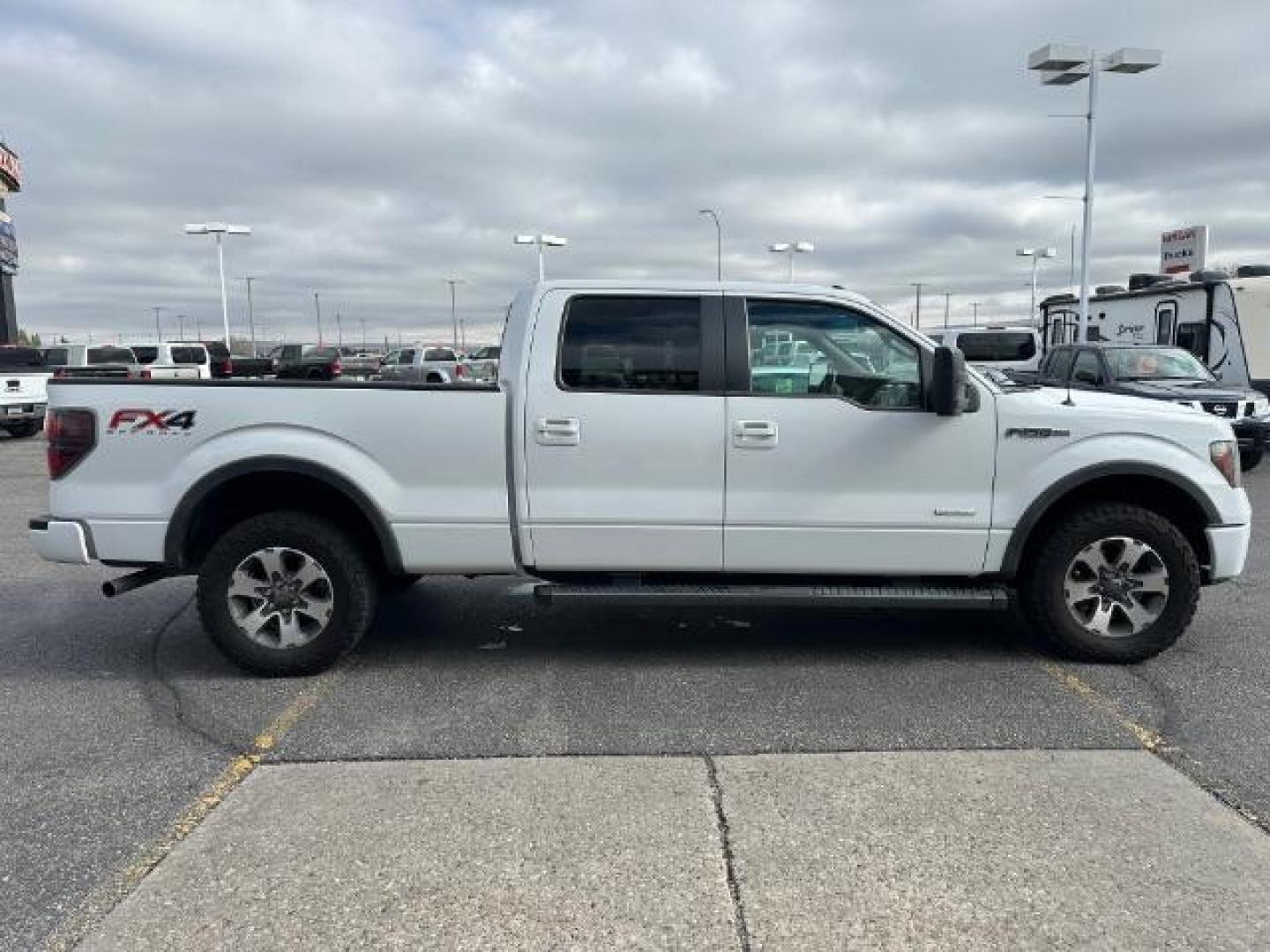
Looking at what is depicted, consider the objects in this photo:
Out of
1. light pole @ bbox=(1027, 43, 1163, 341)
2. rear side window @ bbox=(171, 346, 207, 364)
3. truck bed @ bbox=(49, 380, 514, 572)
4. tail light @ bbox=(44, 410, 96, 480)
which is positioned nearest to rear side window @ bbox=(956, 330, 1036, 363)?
light pole @ bbox=(1027, 43, 1163, 341)

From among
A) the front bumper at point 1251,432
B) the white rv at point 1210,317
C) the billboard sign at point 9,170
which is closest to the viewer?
the front bumper at point 1251,432

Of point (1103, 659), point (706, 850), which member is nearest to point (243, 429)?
point (706, 850)

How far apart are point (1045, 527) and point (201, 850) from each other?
3994 mm

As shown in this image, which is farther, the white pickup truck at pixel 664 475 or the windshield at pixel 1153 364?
the windshield at pixel 1153 364

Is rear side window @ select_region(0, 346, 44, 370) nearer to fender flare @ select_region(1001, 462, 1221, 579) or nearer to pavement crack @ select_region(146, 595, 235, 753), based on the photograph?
pavement crack @ select_region(146, 595, 235, 753)

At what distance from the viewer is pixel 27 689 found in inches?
184

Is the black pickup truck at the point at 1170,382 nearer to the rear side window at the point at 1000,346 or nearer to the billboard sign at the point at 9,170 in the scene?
the rear side window at the point at 1000,346

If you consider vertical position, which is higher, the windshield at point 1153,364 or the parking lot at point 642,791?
the windshield at point 1153,364

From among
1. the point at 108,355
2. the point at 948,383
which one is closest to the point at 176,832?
the point at 948,383

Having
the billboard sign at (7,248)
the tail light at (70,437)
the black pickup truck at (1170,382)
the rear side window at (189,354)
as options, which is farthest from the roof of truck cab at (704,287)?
the billboard sign at (7,248)

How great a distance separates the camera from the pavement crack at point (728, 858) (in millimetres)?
2649

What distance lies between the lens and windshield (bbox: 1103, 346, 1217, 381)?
41.6 ft

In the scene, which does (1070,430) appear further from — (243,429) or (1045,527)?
(243,429)

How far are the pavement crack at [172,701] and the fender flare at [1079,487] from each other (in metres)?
3.67
